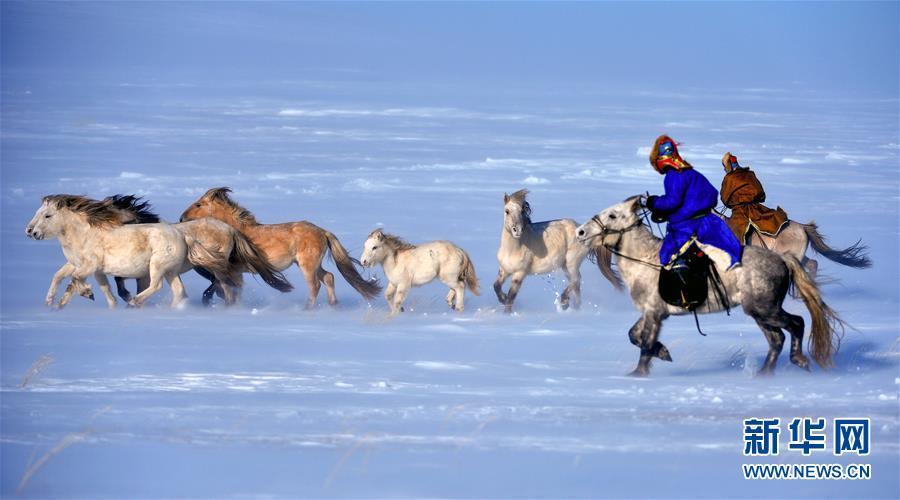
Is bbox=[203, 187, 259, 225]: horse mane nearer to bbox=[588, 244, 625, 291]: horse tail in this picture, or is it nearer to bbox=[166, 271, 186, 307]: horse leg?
bbox=[166, 271, 186, 307]: horse leg

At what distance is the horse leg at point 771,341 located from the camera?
473 inches

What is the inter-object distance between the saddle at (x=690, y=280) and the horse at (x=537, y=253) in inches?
125

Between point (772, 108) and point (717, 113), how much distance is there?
66.4 inches

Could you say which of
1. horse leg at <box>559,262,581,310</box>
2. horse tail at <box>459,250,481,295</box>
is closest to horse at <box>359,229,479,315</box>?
horse tail at <box>459,250,481,295</box>

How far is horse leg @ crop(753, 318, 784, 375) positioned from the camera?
1202cm

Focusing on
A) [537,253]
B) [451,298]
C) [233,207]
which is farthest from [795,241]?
[233,207]

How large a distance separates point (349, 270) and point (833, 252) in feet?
15.3

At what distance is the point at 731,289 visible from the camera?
11.9 meters

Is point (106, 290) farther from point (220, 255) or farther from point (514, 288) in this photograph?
point (514, 288)

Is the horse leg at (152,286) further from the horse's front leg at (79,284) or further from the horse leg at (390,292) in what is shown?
the horse leg at (390,292)

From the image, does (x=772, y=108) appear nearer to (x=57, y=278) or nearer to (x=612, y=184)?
(x=612, y=184)

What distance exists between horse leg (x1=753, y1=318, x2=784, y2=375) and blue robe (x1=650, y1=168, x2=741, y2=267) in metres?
0.55

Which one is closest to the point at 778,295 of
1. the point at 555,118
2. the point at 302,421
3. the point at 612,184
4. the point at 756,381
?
the point at 756,381

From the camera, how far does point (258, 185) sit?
2331 cm
